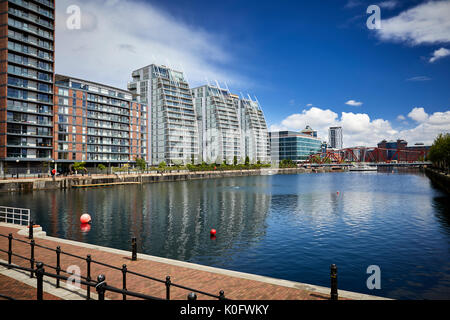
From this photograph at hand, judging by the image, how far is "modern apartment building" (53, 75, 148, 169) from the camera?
108 metres

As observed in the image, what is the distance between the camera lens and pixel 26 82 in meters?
93.9

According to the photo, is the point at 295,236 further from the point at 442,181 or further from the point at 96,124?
the point at 96,124

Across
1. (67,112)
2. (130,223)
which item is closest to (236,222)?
(130,223)

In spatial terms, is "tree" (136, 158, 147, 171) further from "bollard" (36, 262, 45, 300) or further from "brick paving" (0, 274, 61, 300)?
"bollard" (36, 262, 45, 300)

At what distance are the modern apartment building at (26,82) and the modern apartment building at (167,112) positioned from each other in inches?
2644

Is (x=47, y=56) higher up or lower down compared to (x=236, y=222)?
higher up

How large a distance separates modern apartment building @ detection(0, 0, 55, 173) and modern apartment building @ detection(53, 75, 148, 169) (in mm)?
6302

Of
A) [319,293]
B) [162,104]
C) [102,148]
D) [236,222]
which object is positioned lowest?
[236,222]

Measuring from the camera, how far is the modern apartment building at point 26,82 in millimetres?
88938

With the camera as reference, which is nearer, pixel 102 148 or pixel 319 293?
pixel 319 293
